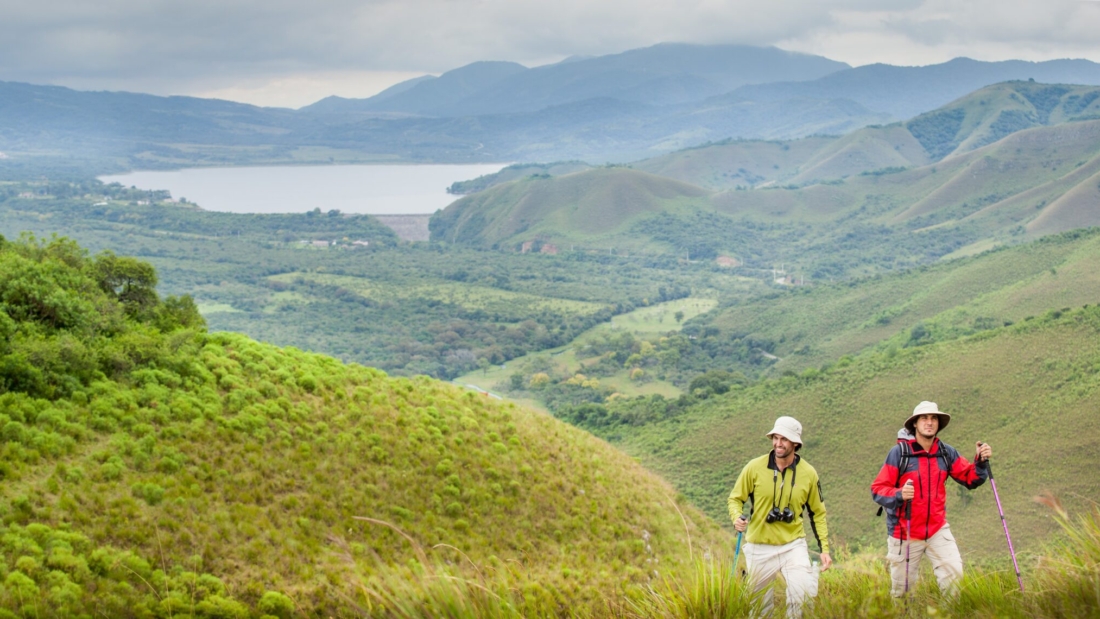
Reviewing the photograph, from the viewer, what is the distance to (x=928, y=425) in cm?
802

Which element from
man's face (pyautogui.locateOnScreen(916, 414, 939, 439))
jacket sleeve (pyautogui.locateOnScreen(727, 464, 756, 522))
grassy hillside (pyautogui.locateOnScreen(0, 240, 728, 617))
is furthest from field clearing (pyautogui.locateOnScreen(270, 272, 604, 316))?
man's face (pyautogui.locateOnScreen(916, 414, 939, 439))

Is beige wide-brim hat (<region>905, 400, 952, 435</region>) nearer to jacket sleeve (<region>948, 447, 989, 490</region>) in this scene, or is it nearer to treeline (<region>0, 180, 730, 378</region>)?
jacket sleeve (<region>948, 447, 989, 490</region>)

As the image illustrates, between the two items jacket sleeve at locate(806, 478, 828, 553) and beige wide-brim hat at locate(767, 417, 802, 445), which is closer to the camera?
beige wide-brim hat at locate(767, 417, 802, 445)

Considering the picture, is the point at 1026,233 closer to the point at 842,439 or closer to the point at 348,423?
the point at 842,439

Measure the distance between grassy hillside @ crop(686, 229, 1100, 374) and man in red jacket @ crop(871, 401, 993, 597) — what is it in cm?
4571

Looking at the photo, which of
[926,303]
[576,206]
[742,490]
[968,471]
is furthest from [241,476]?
[576,206]

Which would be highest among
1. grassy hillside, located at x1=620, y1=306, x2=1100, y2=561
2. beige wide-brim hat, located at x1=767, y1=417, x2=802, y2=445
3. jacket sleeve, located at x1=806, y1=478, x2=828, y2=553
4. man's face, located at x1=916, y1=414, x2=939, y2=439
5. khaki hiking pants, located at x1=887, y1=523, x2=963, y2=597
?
beige wide-brim hat, located at x1=767, y1=417, x2=802, y2=445

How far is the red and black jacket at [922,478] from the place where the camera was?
813cm

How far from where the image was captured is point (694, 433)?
132 ft

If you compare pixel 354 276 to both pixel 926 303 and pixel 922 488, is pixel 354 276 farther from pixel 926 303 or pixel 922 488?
pixel 922 488

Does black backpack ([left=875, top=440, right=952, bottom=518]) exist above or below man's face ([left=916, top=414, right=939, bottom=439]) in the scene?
below

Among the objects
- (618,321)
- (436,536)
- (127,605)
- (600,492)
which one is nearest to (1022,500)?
(600,492)

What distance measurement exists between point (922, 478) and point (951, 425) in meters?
27.9

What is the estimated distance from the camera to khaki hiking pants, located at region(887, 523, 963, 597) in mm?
8039
